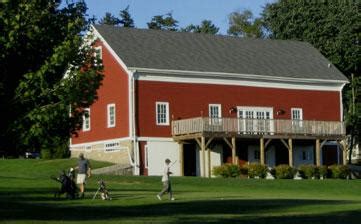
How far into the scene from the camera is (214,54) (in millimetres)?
57031

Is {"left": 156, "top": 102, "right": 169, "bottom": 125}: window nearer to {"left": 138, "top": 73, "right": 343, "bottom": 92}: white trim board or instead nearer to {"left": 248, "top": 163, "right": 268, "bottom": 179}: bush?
{"left": 138, "top": 73, "right": 343, "bottom": 92}: white trim board

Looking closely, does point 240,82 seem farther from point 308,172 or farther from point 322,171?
point 322,171

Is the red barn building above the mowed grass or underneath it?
above

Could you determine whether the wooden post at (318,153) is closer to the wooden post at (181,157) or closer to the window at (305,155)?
the window at (305,155)

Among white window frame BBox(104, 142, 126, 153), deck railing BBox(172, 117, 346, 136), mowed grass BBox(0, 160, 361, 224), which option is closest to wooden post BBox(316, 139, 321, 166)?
deck railing BBox(172, 117, 346, 136)

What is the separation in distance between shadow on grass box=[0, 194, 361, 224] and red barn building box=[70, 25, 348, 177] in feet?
69.1

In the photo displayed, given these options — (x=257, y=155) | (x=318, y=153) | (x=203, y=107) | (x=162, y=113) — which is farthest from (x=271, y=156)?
(x=162, y=113)

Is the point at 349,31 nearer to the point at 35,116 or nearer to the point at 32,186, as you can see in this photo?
the point at 32,186

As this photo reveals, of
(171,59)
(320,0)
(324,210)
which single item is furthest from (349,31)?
(324,210)

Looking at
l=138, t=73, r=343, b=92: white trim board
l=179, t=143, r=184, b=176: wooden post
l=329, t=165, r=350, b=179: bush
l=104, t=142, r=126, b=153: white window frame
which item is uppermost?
l=138, t=73, r=343, b=92: white trim board

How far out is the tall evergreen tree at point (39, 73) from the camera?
17562mm

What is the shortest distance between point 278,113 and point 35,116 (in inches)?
1574

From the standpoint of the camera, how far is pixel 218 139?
5241 centimetres

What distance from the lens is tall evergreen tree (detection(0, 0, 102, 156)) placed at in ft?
57.6
